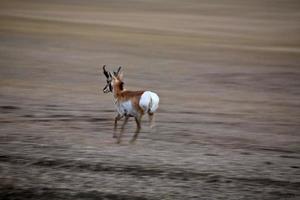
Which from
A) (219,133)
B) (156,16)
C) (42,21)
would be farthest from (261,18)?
(219,133)

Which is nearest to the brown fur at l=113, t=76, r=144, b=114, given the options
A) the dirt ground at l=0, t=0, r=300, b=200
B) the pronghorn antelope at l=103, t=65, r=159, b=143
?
the pronghorn antelope at l=103, t=65, r=159, b=143

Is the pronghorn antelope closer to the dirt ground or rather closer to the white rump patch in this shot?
the white rump patch

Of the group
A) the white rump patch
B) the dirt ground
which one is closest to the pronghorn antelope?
the white rump patch

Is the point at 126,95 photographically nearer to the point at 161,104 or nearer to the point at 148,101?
the point at 148,101

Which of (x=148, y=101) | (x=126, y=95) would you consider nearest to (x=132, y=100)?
(x=126, y=95)

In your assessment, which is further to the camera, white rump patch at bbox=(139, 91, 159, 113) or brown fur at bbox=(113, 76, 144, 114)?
brown fur at bbox=(113, 76, 144, 114)

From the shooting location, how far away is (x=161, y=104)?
662 inches

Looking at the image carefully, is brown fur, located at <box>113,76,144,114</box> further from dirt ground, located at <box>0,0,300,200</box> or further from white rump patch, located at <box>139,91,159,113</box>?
dirt ground, located at <box>0,0,300,200</box>

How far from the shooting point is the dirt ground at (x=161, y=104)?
31.4ft

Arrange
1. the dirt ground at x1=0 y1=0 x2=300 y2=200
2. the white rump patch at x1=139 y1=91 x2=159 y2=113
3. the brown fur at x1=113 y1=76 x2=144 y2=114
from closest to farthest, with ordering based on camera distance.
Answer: the dirt ground at x1=0 y1=0 x2=300 y2=200 < the white rump patch at x1=139 y1=91 x2=159 y2=113 < the brown fur at x1=113 y1=76 x2=144 y2=114

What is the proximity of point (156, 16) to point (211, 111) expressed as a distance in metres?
20.1

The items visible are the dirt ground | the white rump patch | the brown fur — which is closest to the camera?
the dirt ground

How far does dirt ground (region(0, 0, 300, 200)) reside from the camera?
9578 millimetres

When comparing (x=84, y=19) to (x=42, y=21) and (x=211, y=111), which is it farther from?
(x=211, y=111)
